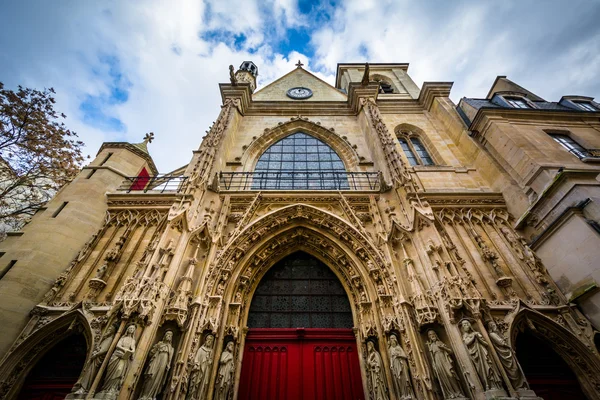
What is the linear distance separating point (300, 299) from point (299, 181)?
4035 mm

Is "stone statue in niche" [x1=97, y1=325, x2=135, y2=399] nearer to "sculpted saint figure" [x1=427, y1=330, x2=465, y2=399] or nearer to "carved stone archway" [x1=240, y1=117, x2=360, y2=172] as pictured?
"sculpted saint figure" [x1=427, y1=330, x2=465, y2=399]

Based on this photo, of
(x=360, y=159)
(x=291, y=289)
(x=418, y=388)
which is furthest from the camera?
(x=360, y=159)

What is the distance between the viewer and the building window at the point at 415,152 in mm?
9430

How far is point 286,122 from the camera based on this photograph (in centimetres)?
1090

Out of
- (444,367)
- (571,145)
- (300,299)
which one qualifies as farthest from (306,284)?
(571,145)

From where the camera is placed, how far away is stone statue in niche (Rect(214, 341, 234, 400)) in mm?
4418

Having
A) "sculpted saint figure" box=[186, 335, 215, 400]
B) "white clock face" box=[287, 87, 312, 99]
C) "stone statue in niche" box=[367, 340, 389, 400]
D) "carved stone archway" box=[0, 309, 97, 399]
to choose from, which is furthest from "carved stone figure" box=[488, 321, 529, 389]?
"white clock face" box=[287, 87, 312, 99]

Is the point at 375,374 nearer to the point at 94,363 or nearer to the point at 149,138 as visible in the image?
the point at 94,363

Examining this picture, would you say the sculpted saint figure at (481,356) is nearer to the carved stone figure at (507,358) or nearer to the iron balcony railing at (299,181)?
the carved stone figure at (507,358)

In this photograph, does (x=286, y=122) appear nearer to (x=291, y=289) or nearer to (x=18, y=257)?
(x=291, y=289)

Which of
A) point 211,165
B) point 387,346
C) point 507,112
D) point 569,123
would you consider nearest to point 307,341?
point 387,346

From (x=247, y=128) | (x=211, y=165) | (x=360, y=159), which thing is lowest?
(x=211, y=165)

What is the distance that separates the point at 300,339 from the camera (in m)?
5.52

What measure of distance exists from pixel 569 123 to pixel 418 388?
9530 mm
